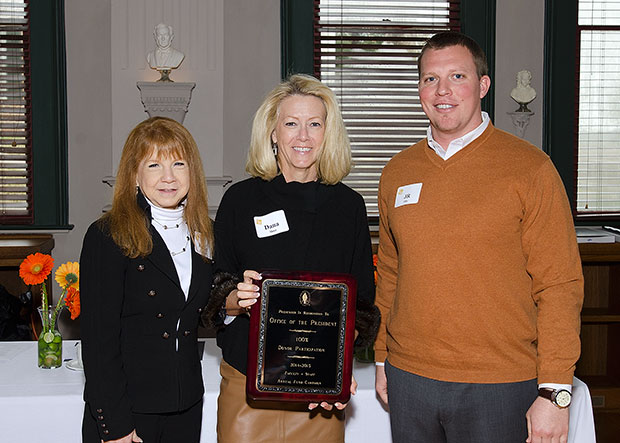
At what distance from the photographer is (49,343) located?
8.46ft

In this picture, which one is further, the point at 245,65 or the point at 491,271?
the point at 245,65

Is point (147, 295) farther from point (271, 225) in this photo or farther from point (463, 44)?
point (463, 44)

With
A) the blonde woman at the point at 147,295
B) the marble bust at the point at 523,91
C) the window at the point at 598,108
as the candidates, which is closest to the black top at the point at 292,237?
the blonde woman at the point at 147,295

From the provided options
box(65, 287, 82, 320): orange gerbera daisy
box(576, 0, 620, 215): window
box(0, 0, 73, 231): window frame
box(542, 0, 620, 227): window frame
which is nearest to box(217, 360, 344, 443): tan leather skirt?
box(65, 287, 82, 320): orange gerbera daisy

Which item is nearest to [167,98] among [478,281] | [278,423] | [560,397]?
[278,423]

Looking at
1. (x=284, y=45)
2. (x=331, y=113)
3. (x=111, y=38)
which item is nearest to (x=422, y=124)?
(x=284, y=45)

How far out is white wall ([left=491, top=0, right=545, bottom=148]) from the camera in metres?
5.50

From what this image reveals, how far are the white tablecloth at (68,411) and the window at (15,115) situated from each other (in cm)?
299

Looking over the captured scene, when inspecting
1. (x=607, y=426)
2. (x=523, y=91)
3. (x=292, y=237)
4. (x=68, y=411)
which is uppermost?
(x=523, y=91)

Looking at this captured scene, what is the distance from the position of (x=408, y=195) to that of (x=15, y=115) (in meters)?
4.01

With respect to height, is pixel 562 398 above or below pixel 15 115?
below

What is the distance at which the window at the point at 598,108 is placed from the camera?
18.2 feet

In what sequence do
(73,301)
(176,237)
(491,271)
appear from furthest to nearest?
(73,301)
(176,237)
(491,271)

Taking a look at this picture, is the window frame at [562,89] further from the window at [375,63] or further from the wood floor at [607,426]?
the wood floor at [607,426]
